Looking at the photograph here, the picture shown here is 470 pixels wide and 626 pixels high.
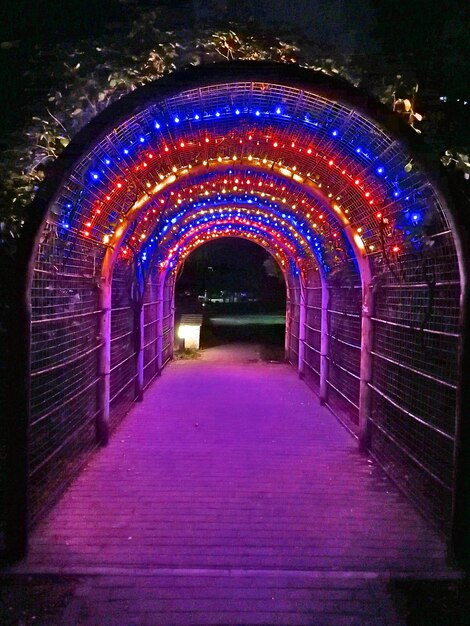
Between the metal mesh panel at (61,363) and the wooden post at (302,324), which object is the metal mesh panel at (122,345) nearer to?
the metal mesh panel at (61,363)

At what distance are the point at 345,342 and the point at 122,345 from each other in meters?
3.74

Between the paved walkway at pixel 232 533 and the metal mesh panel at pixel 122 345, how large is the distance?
651 millimetres

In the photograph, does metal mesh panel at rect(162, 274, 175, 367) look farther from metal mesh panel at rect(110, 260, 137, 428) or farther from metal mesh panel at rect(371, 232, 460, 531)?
metal mesh panel at rect(371, 232, 460, 531)

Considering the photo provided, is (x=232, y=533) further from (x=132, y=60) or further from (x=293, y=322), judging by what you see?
(x=293, y=322)

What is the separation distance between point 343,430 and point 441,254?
4203 mm

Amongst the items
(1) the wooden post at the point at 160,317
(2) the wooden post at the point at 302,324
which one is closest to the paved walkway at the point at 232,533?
(2) the wooden post at the point at 302,324

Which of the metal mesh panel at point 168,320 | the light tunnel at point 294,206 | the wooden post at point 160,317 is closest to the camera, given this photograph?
the light tunnel at point 294,206

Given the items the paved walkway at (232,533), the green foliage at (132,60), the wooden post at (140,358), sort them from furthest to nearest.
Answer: the wooden post at (140,358) < the green foliage at (132,60) < the paved walkway at (232,533)

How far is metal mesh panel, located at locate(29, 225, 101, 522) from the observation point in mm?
4852

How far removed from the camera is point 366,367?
7.10 m

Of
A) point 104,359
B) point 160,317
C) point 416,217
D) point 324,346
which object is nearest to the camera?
point 416,217

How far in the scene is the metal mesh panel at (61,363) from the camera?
485 cm

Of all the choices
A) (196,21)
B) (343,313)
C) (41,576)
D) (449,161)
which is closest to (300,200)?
(343,313)

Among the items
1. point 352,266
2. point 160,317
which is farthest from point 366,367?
point 160,317
